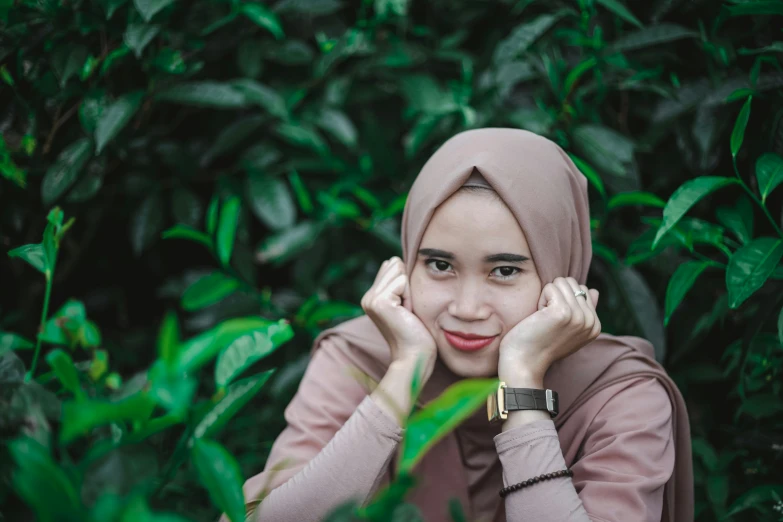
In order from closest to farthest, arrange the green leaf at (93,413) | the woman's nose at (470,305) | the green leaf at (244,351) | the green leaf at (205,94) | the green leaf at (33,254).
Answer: the green leaf at (93,413), the green leaf at (244,351), the green leaf at (33,254), the woman's nose at (470,305), the green leaf at (205,94)

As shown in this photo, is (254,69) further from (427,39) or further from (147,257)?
(147,257)

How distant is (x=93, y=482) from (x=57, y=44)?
1.50 metres

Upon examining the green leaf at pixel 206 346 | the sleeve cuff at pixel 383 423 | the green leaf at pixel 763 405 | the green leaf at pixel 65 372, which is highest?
the green leaf at pixel 206 346

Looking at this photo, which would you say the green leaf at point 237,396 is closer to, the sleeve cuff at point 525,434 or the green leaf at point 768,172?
the sleeve cuff at point 525,434

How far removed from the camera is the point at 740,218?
1615mm

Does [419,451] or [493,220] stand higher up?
[419,451]

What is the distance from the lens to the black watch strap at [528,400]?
1.34 metres

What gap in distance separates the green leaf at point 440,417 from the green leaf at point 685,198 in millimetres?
933

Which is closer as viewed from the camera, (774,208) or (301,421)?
(301,421)

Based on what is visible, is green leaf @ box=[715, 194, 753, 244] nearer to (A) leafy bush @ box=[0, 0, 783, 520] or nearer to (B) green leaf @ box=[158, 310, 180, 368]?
(A) leafy bush @ box=[0, 0, 783, 520]

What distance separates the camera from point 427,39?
2479 mm

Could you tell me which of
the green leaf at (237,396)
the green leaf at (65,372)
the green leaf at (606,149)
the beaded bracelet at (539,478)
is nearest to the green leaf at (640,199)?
the green leaf at (606,149)

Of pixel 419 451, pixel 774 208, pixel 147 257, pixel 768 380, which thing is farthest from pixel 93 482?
pixel 147 257

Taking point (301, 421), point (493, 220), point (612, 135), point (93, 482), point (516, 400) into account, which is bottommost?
point (301, 421)
